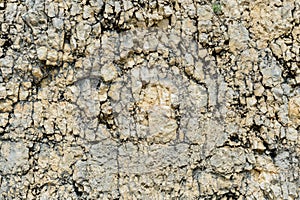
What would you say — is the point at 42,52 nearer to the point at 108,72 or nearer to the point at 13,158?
the point at 108,72

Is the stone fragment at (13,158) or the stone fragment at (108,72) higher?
the stone fragment at (108,72)

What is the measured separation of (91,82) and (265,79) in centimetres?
71

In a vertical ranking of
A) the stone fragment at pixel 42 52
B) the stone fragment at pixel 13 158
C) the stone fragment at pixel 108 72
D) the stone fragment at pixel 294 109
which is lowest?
the stone fragment at pixel 13 158

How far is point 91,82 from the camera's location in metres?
1.90

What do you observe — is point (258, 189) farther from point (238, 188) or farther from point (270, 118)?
point (270, 118)

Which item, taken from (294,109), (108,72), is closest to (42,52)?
(108,72)

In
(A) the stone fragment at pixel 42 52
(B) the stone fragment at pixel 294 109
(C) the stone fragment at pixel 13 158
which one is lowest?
(C) the stone fragment at pixel 13 158

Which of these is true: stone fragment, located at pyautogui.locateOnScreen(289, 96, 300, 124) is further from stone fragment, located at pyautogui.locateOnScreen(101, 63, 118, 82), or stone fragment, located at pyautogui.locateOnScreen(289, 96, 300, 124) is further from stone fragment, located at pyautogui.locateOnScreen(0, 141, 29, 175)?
stone fragment, located at pyautogui.locateOnScreen(0, 141, 29, 175)

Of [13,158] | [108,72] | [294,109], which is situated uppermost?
[108,72]

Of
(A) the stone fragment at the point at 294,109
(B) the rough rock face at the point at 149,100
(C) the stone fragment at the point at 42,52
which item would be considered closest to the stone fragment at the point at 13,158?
(B) the rough rock face at the point at 149,100

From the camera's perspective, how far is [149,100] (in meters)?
1.90

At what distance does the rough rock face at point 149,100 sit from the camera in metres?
1.88

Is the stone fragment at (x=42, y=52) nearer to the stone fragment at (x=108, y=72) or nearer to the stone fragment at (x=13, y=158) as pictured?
the stone fragment at (x=108, y=72)

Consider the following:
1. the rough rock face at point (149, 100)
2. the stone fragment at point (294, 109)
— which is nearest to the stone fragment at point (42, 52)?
the rough rock face at point (149, 100)
